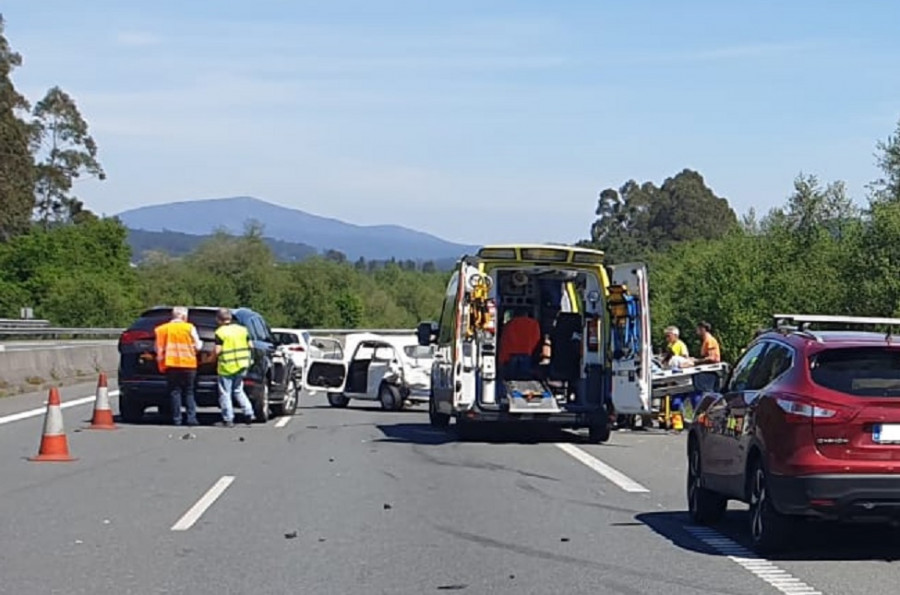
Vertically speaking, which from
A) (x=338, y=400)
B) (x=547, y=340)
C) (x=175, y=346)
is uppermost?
(x=547, y=340)

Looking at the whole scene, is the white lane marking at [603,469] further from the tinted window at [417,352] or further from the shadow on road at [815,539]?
the tinted window at [417,352]

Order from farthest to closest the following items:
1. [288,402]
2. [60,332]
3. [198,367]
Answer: [60,332], [288,402], [198,367]

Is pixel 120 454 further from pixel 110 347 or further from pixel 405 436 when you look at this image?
pixel 110 347

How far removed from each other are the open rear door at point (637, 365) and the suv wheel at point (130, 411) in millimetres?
7630

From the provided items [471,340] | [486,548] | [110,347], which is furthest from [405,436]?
[110,347]

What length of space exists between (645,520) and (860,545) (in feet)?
6.41

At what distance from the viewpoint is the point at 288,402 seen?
25.2 m

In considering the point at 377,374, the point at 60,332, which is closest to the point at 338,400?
the point at 377,374

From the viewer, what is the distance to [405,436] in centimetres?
2098

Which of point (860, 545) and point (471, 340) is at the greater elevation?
point (471, 340)

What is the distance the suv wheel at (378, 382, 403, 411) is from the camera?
1104 inches

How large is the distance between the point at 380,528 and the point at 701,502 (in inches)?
103

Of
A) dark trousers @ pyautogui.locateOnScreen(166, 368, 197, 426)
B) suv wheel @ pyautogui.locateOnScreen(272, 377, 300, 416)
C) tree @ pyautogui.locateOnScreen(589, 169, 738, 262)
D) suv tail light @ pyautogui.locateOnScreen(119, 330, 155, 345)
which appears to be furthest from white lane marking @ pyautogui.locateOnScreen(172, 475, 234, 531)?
tree @ pyautogui.locateOnScreen(589, 169, 738, 262)

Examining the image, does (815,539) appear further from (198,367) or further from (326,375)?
(326,375)
